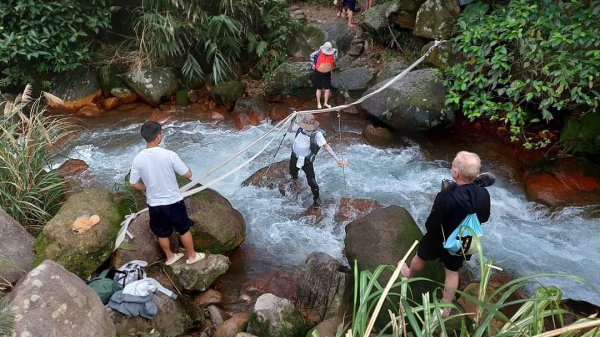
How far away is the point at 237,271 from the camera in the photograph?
16.5 feet

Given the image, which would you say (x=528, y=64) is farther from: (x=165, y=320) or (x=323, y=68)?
(x=165, y=320)

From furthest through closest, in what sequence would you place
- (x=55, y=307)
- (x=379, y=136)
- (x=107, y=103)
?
(x=107, y=103) → (x=379, y=136) → (x=55, y=307)

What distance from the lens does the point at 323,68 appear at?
24.8 ft

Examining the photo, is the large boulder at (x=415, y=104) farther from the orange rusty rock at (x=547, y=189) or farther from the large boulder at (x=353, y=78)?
the orange rusty rock at (x=547, y=189)

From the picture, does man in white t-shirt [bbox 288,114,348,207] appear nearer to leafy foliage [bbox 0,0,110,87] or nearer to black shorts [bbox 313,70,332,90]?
black shorts [bbox 313,70,332,90]

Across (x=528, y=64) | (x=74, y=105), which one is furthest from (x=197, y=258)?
(x=74, y=105)

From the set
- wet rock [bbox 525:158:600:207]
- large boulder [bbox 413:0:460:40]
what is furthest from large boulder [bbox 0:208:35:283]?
large boulder [bbox 413:0:460:40]

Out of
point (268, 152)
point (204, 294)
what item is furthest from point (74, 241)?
point (268, 152)

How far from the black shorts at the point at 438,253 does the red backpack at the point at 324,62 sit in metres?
4.56

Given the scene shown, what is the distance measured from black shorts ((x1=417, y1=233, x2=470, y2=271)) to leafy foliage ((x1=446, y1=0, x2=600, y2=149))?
9.94 feet

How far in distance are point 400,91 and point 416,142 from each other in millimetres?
891

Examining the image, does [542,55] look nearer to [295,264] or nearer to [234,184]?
[295,264]

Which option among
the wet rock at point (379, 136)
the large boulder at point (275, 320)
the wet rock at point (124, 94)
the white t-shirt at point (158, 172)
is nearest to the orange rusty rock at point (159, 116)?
the wet rock at point (124, 94)

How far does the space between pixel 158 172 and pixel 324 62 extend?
173 inches
